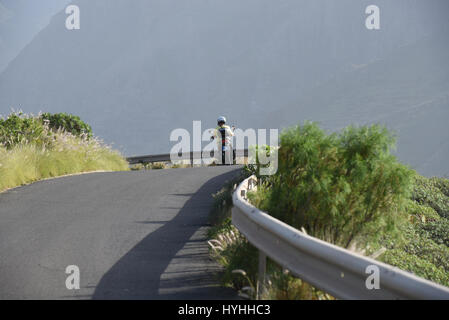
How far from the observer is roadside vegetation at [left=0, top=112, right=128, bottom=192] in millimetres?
16234

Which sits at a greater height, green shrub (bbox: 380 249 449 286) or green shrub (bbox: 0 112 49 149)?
green shrub (bbox: 0 112 49 149)

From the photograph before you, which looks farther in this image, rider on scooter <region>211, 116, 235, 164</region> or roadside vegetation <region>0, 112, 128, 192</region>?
rider on scooter <region>211, 116, 235, 164</region>

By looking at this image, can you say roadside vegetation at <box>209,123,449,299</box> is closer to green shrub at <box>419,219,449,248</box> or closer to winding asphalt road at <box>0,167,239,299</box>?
winding asphalt road at <box>0,167,239,299</box>

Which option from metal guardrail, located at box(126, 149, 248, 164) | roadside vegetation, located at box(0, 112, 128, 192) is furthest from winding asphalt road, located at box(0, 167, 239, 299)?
metal guardrail, located at box(126, 149, 248, 164)

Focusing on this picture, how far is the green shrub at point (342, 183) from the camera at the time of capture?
7.16m

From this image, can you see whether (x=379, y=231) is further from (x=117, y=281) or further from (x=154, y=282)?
(x=117, y=281)

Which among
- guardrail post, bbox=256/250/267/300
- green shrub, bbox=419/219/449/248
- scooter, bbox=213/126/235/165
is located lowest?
green shrub, bbox=419/219/449/248

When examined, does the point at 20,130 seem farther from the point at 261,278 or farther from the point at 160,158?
the point at 261,278

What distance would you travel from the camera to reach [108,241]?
356 inches

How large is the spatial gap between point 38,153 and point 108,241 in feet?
33.9

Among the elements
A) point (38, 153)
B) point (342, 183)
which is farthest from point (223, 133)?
point (342, 183)

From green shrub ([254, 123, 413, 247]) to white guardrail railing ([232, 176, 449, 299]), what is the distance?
3.66 feet

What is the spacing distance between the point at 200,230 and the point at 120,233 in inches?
58.6

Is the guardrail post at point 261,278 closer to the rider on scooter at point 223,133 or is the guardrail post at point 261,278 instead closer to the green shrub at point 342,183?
the green shrub at point 342,183
